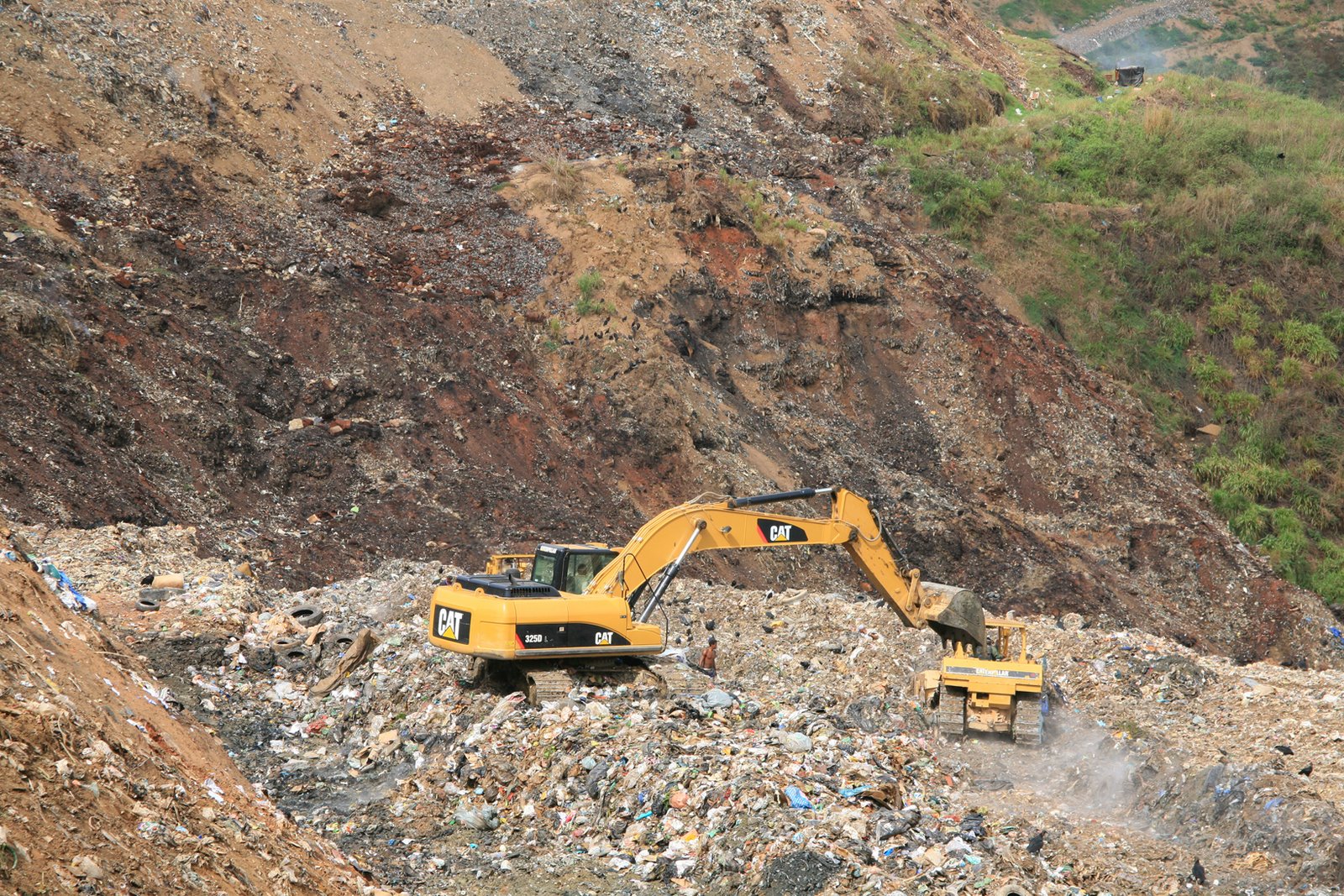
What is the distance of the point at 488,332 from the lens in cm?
1969

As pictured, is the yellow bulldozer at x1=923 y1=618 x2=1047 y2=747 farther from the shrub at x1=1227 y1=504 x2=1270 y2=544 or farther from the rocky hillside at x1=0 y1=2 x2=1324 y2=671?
the shrub at x1=1227 y1=504 x2=1270 y2=544

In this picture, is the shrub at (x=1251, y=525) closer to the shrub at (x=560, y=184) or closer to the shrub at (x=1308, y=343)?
the shrub at (x=1308, y=343)

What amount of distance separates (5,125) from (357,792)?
1448 cm

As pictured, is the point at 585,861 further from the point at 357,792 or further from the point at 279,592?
the point at 279,592

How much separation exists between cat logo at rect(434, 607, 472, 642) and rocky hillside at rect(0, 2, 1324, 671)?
505 cm

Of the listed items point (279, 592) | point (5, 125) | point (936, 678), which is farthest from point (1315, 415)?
point (5, 125)

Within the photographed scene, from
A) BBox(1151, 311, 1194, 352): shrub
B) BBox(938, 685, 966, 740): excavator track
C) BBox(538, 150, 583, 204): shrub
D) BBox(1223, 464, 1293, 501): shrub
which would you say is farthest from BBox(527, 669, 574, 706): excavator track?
BBox(1151, 311, 1194, 352): shrub

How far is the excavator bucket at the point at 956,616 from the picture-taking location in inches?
416

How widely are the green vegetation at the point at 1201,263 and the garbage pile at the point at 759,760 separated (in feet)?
35.3

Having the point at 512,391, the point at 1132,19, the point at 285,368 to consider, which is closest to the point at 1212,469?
the point at 512,391

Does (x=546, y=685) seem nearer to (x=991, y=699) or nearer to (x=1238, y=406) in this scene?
(x=991, y=699)

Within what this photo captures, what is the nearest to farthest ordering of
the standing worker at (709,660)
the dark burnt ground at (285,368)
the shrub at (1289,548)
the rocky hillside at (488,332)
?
the standing worker at (709,660) → the dark burnt ground at (285,368) → the rocky hillside at (488,332) → the shrub at (1289,548)

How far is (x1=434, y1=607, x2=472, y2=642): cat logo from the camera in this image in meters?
9.55

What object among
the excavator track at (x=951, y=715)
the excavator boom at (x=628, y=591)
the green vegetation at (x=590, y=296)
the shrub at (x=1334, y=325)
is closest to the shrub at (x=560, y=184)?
the green vegetation at (x=590, y=296)
